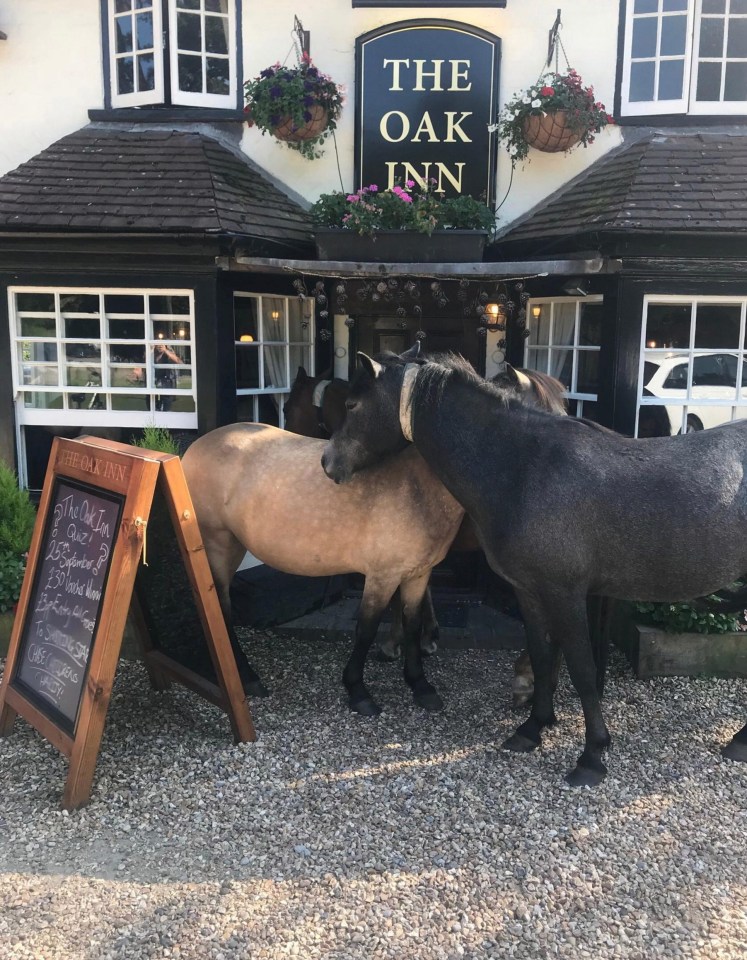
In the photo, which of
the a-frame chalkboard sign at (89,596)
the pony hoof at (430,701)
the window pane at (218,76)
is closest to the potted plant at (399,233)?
the window pane at (218,76)

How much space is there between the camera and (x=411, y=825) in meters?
3.30

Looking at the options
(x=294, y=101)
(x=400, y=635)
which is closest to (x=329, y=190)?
(x=294, y=101)

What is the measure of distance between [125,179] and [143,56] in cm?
141

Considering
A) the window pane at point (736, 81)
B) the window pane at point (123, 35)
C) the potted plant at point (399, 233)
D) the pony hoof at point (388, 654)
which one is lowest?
the pony hoof at point (388, 654)

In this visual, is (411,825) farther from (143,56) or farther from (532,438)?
(143,56)

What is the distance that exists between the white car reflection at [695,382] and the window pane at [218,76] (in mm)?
4304

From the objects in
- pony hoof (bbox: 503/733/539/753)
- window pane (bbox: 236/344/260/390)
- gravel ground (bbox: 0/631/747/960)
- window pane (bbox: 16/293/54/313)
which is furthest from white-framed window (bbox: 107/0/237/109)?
pony hoof (bbox: 503/733/539/753)

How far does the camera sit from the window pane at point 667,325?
5551 millimetres

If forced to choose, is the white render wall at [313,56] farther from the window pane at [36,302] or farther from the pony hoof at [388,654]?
the pony hoof at [388,654]

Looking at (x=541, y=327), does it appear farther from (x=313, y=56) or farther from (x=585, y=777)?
(x=585, y=777)

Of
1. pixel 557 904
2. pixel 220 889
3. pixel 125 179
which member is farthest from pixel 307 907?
pixel 125 179

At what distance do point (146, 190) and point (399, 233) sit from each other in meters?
2.02

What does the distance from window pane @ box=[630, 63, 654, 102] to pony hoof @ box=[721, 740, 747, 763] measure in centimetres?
513

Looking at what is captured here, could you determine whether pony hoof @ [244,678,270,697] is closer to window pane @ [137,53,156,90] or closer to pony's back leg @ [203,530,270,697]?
pony's back leg @ [203,530,270,697]
